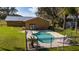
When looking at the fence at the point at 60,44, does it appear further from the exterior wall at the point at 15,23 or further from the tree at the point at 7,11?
the tree at the point at 7,11

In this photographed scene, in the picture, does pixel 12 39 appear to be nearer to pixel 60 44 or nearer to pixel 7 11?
pixel 7 11

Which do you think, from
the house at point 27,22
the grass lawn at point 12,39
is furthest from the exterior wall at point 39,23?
the grass lawn at point 12,39

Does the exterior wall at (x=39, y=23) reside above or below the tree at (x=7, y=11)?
below

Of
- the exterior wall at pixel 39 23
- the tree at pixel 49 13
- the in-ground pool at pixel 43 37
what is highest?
the tree at pixel 49 13

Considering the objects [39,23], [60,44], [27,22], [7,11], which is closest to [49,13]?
[39,23]

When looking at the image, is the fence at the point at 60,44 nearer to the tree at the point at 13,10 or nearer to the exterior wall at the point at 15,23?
the exterior wall at the point at 15,23

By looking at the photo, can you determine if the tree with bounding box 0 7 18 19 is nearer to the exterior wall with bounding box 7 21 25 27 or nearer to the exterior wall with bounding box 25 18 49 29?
the exterior wall with bounding box 7 21 25 27
